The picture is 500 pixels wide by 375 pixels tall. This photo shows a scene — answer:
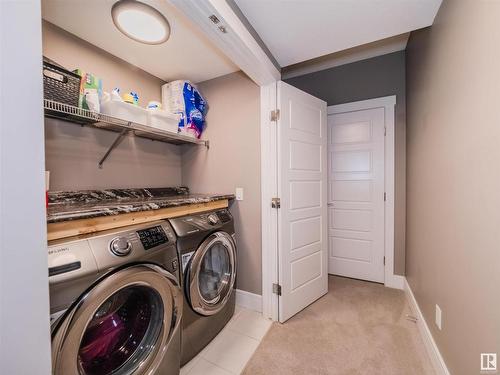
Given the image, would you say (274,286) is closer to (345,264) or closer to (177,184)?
(345,264)

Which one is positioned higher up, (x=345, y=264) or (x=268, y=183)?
(x=268, y=183)

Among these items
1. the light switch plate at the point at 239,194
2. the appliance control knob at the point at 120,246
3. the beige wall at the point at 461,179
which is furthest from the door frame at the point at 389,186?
the appliance control knob at the point at 120,246

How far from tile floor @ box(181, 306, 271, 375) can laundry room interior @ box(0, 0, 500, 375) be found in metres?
0.01

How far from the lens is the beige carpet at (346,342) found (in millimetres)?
1349

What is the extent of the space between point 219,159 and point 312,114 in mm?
993

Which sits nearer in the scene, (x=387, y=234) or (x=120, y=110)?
(x=120, y=110)

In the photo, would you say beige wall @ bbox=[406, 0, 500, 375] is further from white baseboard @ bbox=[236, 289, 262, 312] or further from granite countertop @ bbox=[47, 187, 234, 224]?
granite countertop @ bbox=[47, 187, 234, 224]

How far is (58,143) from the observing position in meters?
1.46

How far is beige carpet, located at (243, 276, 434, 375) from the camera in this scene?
135 cm

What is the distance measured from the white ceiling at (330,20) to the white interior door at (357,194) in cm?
104

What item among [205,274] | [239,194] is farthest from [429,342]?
[239,194]

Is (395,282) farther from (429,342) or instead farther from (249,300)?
(249,300)

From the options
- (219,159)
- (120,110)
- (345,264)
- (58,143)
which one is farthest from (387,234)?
(58,143)

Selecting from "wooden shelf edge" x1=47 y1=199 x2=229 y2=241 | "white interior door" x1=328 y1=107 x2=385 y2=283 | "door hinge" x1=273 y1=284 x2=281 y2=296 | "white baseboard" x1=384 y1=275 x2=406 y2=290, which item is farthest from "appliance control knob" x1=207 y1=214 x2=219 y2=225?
"white baseboard" x1=384 y1=275 x2=406 y2=290
